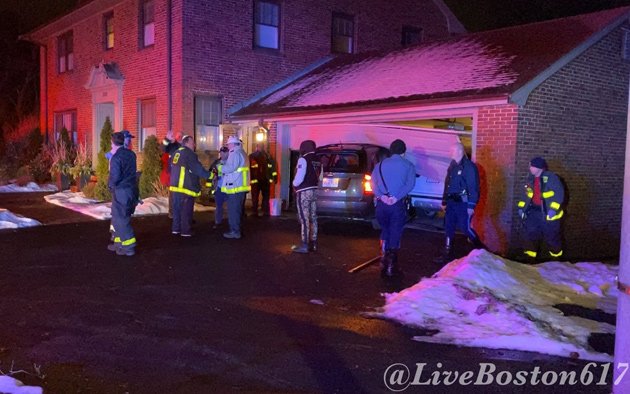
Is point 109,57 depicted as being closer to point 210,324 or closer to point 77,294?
point 77,294

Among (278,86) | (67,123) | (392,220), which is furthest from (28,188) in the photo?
(392,220)

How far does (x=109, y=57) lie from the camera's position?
69.1ft

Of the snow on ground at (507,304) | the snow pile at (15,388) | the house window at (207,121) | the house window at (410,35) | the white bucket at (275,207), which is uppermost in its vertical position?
the house window at (410,35)

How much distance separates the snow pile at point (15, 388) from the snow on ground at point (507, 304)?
3.30 meters

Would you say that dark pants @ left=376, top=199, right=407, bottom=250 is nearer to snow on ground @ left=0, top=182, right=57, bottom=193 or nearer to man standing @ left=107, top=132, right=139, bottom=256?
man standing @ left=107, top=132, right=139, bottom=256

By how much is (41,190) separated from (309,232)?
555 inches

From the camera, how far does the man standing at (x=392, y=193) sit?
26.4ft

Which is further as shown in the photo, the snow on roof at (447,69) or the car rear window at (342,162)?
the car rear window at (342,162)

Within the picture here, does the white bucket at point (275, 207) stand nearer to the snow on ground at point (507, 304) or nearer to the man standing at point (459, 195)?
the man standing at point (459, 195)

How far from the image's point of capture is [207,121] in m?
18.0

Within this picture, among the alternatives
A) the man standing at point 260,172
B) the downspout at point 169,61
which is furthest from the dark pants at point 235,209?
the downspout at point 169,61

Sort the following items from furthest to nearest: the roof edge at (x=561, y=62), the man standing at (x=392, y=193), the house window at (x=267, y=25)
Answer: the house window at (x=267, y=25), the roof edge at (x=561, y=62), the man standing at (x=392, y=193)

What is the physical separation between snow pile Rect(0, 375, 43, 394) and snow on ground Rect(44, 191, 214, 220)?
9.50 metres

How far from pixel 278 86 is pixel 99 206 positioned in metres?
6.87
